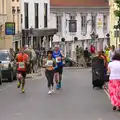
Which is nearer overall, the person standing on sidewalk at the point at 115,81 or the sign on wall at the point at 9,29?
the person standing on sidewalk at the point at 115,81

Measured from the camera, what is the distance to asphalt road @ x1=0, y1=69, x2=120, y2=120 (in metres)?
13.7

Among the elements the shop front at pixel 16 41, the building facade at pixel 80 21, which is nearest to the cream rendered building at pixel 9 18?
the shop front at pixel 16 41

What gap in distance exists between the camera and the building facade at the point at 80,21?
65475 mm

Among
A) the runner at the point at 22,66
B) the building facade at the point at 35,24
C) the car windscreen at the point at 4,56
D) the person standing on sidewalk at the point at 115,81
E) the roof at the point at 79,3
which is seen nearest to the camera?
the person standing on sidewalk at the point at 115,81

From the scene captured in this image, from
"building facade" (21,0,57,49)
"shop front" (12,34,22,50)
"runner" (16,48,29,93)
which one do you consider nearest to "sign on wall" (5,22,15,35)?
"shop front" (12,34,22,50)

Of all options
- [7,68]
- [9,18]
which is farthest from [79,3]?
[7,68]

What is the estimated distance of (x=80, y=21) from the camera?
223 ft

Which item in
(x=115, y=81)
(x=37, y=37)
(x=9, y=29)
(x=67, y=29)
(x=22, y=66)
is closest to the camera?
(x=115, y=81)

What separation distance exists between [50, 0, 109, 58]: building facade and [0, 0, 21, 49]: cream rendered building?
1124 centimetres

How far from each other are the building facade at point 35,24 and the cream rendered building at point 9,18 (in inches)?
78.2

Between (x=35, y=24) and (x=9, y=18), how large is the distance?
30.2 ft

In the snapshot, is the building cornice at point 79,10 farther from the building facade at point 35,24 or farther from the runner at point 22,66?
the runner at point 22,66

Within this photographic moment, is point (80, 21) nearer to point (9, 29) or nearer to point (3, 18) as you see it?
point (3, 18)

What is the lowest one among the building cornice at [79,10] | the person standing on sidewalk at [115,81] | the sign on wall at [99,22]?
the person standing on sidewalk at [115,81]
